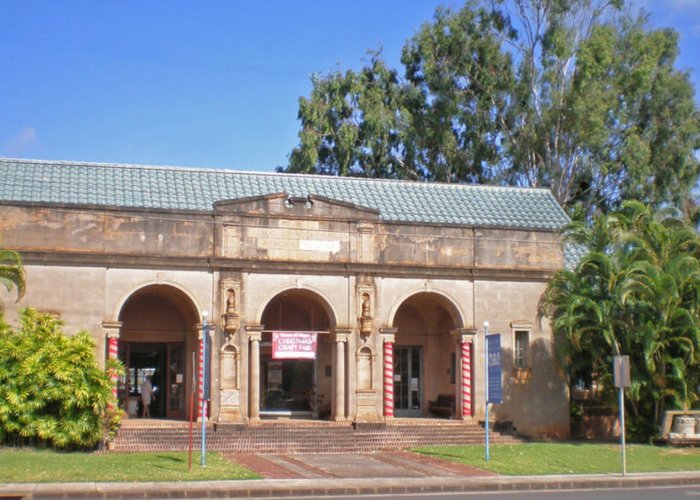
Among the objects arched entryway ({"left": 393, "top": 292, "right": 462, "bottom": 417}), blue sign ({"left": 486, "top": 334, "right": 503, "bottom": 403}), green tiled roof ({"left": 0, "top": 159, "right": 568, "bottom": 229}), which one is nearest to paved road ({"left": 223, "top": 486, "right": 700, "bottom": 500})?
blue sign ({"left": 486, "top": 334, "right": 503, "bottom": 403})

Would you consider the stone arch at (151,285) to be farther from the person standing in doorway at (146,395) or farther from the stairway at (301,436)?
the person standing in doorway at (146,395)

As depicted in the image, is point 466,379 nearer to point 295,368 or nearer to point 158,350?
point 295,368

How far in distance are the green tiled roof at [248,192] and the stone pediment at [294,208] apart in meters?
0.87

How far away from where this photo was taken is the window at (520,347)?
104 feet

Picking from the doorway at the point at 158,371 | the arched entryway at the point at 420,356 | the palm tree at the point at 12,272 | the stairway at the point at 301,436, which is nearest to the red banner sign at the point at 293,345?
the stairway at the point at 301,436

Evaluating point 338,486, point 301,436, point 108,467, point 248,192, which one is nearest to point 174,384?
point 301,436

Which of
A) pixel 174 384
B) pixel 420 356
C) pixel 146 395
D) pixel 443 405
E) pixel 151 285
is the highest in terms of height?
pixel 151 285

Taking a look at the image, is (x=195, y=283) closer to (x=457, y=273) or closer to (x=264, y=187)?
(x=264, y=187)

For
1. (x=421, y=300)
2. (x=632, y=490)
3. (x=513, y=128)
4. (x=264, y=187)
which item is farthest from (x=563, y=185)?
(x=632, y=490)

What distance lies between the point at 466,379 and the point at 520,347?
2081 millimetres

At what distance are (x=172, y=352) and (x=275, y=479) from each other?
12074 millimetres

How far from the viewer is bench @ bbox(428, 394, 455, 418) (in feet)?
107

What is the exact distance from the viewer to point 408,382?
34188 millimetres

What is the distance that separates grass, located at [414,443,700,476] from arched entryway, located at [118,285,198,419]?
8.43m
